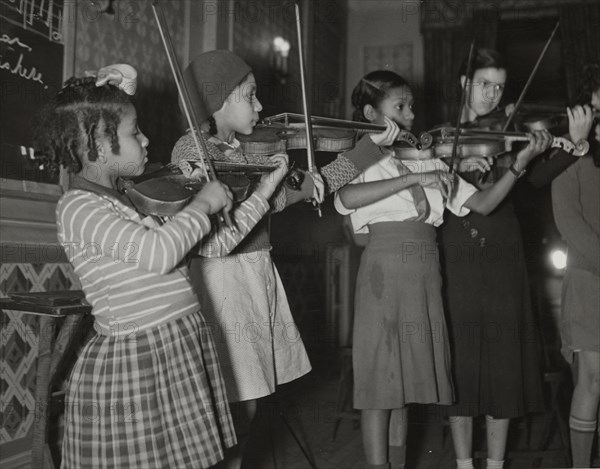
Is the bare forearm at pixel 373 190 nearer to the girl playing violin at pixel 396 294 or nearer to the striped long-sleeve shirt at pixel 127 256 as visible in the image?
the girl playing violin at pixel 396 294

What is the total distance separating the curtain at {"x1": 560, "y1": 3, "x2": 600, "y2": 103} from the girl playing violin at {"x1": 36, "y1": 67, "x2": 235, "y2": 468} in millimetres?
3712

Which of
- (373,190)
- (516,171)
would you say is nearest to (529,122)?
(516,171)

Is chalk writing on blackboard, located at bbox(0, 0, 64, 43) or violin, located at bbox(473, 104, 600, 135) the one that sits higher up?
chalk writing on blackboard, located at bbox(0, 0, 64, 43)

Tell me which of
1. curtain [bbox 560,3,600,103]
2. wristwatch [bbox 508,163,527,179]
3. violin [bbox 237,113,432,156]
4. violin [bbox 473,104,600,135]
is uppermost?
curtain [bbox 560,3,600,103]

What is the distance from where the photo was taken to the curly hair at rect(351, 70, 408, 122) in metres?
1.82

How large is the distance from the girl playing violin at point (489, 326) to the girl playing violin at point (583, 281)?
0.15 m

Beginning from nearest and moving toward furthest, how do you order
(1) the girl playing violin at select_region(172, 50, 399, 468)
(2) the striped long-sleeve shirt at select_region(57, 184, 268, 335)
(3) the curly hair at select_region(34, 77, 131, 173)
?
(2) the striped long-sleeve shirt at select_region(57, 184, 268, 335)
(3) the curly hair at select_region(34, 77, 131, 173)
(1) the girl playing violin at select_region(172, 50, 399, 468)

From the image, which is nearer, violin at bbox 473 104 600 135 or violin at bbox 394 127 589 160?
violin at bbox 394 127 589 160

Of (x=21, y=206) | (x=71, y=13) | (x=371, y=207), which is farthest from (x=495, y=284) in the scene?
(x=71, y=13)

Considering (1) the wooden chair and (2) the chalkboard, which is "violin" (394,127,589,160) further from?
(2) the chalkboard

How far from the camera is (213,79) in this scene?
1.55 m

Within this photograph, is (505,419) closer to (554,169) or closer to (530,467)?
(530,467)

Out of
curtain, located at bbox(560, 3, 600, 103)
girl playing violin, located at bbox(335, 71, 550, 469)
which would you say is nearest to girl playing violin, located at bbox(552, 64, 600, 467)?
girl playing violin, located at bbox(335, 71, 550, 469)

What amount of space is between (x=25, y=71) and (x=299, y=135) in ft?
3.34
